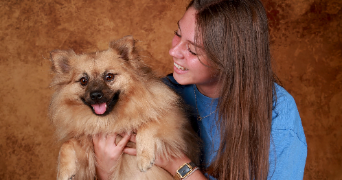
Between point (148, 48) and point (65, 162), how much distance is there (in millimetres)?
1752

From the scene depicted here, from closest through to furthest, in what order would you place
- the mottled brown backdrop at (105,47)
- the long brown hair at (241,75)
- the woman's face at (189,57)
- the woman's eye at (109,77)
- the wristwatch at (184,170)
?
the long brown hair at (241,75) < the woman's face at (189,57) < the wristwatch at (184,170) < the woman's eye at (109,77) < the mottled brown backdrop at (105,47)

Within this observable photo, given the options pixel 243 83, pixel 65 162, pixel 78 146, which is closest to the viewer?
pixel 243 83

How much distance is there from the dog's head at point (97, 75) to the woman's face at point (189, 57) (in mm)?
346

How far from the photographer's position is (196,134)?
2.25m

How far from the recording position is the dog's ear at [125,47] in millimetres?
2057

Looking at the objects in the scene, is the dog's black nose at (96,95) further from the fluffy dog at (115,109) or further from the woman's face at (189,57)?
the woman's face at (189,57)

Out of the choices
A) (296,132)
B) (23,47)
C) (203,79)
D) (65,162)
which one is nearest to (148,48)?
(23,47)

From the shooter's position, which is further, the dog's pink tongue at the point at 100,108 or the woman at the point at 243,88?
the dog's pink tongue at the point at 100,108

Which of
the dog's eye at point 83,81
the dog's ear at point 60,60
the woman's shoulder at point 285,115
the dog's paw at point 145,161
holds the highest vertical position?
the dog's ear at point 60,60

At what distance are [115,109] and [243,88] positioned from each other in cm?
86

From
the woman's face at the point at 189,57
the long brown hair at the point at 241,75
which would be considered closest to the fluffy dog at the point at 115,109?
the woman's face at the point at 189,57

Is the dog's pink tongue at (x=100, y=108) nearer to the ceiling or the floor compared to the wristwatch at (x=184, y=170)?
nearer to the ceiling

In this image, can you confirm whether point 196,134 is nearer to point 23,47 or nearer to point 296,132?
point 296,132

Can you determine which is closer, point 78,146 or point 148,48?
point 78,146
